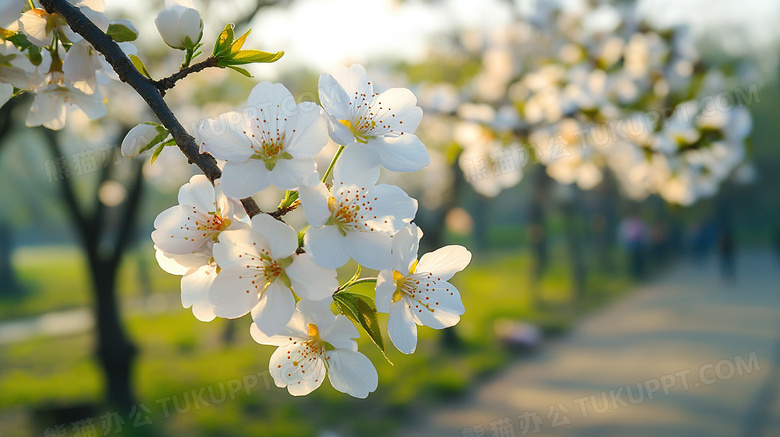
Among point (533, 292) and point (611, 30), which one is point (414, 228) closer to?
point (611, 30)

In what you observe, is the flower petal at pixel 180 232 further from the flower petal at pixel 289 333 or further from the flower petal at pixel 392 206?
the flower petal at pixel 392 206

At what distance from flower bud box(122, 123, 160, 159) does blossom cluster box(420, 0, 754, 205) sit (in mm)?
1933

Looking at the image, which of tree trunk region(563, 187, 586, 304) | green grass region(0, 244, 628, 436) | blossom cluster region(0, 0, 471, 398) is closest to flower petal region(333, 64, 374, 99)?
blossom cluster region(0, 0, 471, 398)

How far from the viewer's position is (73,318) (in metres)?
12.3

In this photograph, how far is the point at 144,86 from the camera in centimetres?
71

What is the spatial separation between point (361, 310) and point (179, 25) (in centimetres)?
48

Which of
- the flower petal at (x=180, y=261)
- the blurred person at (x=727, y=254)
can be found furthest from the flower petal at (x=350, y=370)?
the blurred person at (x=727, y=254)

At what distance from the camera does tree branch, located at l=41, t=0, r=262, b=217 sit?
0.66 m

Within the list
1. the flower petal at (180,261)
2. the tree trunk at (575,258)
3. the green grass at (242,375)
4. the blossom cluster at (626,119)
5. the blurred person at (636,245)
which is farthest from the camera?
the blurred person at (636,245)

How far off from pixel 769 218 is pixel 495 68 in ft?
75.3

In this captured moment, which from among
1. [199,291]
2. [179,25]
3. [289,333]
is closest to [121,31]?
[179,25]

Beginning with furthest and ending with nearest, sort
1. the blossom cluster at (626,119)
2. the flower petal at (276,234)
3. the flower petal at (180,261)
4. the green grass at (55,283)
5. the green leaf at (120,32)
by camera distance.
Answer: the green grass at (55,283)
the blossom cluster at (626,119)
the green leaf at (120,32)
the flower petal at (180,261)
the flower petal at (276,234)

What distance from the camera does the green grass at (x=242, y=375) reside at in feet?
14.9

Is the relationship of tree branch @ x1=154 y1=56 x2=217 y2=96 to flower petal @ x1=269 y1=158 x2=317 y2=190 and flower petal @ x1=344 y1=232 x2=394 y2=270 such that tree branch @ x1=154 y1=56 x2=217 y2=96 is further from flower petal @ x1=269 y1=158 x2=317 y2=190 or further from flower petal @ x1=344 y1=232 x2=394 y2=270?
flower petal @ x1=344 y1=232 x2=394 y2=270
